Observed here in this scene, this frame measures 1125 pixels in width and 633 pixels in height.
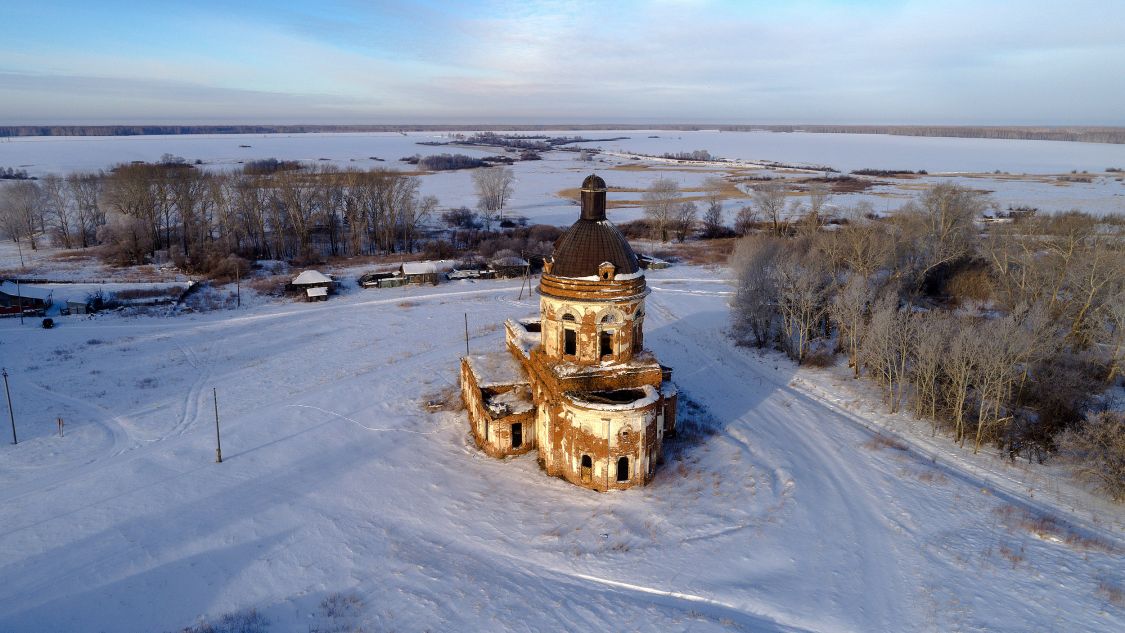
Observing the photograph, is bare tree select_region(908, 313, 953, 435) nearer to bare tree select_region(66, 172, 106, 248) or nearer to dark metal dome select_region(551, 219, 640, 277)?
dark metal dome select_region(551, 219, 640, 277)

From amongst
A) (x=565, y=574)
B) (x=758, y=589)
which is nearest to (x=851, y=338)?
(x=758, y=589)

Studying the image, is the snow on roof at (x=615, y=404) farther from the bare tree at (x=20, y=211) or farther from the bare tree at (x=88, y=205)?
the bare tree at (x=88, y=205)

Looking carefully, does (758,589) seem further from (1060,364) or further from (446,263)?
(446,263)

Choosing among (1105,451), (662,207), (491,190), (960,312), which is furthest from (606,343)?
(491,190)

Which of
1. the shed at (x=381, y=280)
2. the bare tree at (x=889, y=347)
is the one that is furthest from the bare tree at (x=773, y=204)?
the shed at (x=381, y=280)

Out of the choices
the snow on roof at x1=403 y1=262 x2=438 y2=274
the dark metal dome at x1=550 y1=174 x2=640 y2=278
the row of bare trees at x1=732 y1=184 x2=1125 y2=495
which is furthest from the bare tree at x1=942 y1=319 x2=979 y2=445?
the snow on roof at x1=403 y1=262 x2=438 y2=274

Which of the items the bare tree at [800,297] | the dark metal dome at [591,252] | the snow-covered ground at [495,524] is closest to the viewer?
the snow-covered ground at [495,524]
